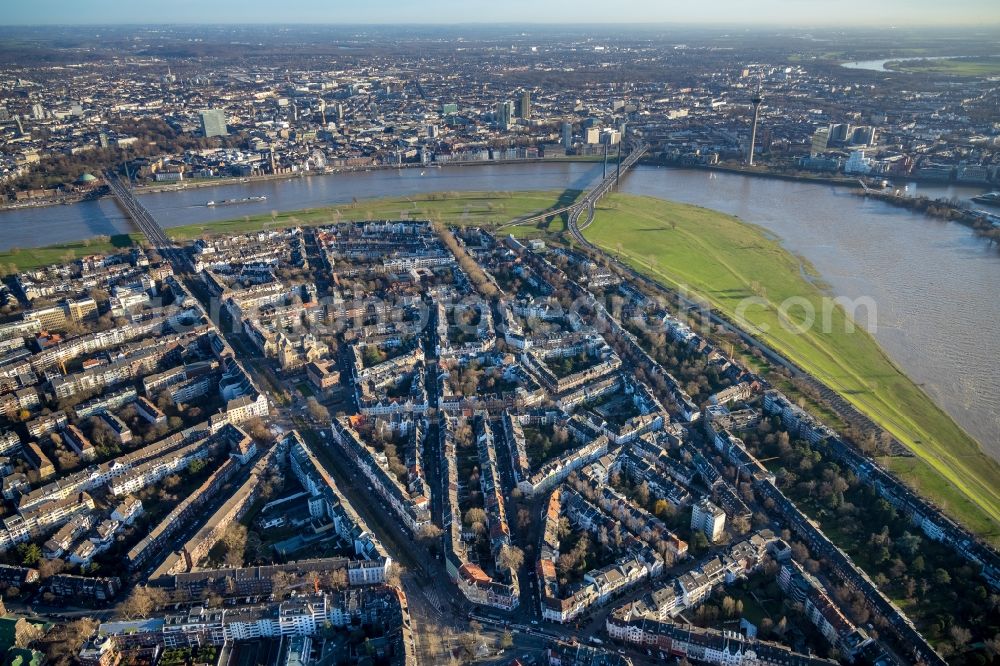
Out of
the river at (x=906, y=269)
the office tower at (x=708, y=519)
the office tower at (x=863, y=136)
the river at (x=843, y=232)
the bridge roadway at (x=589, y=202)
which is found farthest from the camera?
the office tower at (x=863, y=136)

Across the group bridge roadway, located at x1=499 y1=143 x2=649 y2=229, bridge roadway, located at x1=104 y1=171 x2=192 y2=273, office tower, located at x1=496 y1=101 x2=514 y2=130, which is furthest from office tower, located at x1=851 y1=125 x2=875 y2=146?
bridge roadway, located at x1=104 y1=171 x2=192 y2=273

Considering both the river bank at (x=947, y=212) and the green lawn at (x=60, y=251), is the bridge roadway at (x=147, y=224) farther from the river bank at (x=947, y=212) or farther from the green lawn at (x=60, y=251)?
the river bank at (x=947, y=212)

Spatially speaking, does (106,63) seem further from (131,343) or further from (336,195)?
(131,343)

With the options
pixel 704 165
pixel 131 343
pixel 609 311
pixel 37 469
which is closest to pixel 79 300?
pixel 131 343

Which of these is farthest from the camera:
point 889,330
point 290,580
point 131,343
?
point 889,330

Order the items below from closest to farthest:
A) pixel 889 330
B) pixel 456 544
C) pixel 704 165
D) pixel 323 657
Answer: pixel 323 657 < pixel 456 544 < pixel 889 330 < pixel 704 165

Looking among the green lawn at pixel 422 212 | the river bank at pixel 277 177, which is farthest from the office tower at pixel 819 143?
the green lawn at pixel 422 212
